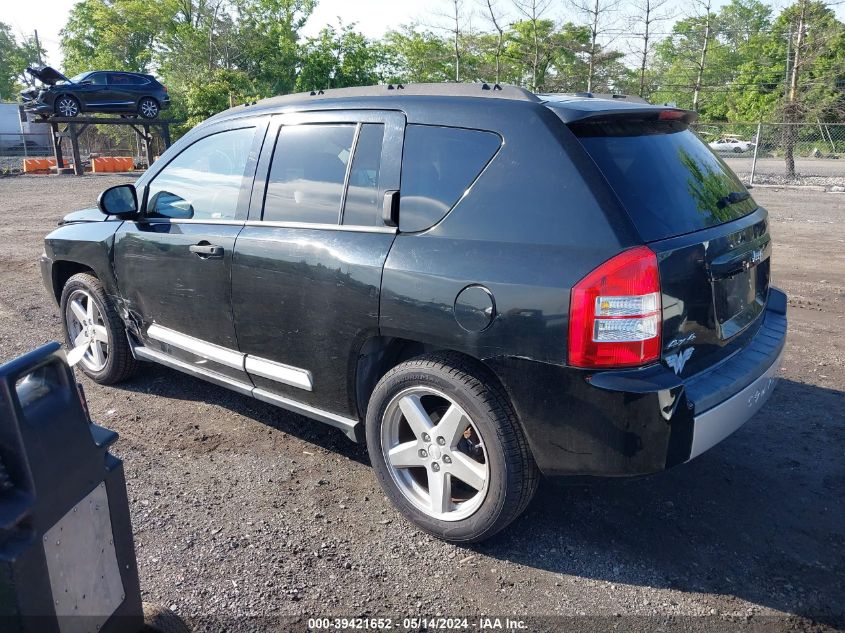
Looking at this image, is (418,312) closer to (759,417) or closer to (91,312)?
(759,417)

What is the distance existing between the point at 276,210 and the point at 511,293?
1.55m

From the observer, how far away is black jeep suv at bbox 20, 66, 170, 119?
2614cm

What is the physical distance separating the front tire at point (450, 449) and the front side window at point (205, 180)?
5.10ft

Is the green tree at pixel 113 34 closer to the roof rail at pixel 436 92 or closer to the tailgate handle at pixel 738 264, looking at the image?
the roof rail at pixel 436 92

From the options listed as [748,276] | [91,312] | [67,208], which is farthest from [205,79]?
[748,276]

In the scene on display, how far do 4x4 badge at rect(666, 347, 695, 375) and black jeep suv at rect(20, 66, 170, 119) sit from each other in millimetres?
28716

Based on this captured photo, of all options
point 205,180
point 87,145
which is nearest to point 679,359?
point 205,180

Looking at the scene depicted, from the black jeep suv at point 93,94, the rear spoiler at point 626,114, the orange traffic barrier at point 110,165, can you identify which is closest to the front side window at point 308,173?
the rear spoiler at point 626,114

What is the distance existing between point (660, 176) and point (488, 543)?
1.81 m

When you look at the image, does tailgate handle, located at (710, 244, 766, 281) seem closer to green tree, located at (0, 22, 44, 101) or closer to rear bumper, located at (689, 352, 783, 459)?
rear bumper, located at (689, 352, 783, 459)

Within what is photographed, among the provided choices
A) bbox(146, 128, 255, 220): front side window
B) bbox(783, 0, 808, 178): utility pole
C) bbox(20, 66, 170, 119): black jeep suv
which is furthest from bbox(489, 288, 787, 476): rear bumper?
bbox(20, 66, 170, 119): black jeep suv

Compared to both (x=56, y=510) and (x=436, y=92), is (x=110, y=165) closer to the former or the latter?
(x=436, y=92)

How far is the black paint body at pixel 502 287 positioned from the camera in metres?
2.61

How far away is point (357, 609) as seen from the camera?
106 inches
